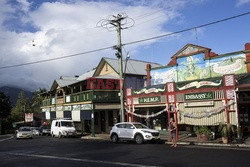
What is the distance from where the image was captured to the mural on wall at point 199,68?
2373cm

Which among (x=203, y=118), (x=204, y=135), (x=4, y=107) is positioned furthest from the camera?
(x=4, y=107)

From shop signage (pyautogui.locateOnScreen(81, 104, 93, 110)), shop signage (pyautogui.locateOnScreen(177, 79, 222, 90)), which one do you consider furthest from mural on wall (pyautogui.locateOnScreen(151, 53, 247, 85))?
shop signage (pyautogui.locateOnScreen(81, 104, 93, 110))

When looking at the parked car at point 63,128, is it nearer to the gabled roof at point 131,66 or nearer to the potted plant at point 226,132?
the gabled roof at point 131,66

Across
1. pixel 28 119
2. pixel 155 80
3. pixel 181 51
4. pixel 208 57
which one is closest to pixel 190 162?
pixel 208 57

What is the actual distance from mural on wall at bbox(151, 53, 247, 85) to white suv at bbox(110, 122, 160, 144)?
7.66 meters

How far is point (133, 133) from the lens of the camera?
2172cm

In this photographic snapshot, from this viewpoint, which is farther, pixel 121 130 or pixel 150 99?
pixel 150 99

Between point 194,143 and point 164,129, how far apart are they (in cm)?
720

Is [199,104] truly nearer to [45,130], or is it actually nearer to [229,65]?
[229,65]

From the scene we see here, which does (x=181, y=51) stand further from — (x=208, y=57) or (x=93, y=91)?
(x=93, y=91)

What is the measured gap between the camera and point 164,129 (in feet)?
90.8

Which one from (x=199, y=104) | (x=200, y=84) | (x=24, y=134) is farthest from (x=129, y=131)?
(x=24, y=134)

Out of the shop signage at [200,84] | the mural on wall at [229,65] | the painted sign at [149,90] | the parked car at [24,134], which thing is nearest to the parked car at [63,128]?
the parked car at [24,134]

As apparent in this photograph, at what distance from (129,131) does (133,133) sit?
464 mm
